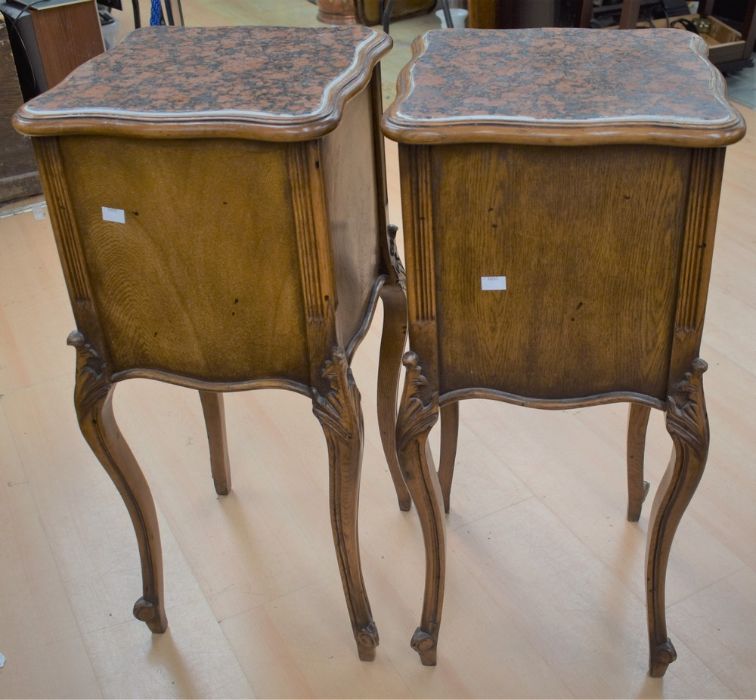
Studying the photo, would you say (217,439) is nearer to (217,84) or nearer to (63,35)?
(217,84)

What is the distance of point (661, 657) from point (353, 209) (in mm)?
775

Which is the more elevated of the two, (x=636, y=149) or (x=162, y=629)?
(x=636, y=149)

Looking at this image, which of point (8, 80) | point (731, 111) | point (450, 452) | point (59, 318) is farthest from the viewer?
point (8, 80)

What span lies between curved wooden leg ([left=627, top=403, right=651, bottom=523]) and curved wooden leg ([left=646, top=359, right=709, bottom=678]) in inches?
11.0

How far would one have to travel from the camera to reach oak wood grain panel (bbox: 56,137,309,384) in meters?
1.06

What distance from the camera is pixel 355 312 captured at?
129 cm

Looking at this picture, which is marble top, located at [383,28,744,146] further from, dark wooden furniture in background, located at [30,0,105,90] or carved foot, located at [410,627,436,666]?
dark wooden furniture in background, located at [30,0,105,90]

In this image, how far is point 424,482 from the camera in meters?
1.27

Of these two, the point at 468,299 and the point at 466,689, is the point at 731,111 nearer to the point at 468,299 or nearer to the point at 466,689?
the point at 468,299

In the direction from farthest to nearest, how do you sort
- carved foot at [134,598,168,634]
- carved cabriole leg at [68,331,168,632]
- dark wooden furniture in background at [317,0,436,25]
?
dark wooden furniture in background at [317,0,436,25] → carved foot at [134,598,168,634] → carved cabriole leg at [68,331,168,632]

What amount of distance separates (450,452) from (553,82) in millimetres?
715

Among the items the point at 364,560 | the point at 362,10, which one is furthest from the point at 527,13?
the point at 364,560

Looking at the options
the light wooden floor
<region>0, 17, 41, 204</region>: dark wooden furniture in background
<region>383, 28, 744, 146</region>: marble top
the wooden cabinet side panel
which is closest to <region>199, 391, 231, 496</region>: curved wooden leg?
the light wooden floor

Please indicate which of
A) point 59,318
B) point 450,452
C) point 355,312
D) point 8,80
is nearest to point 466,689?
point 450,452
